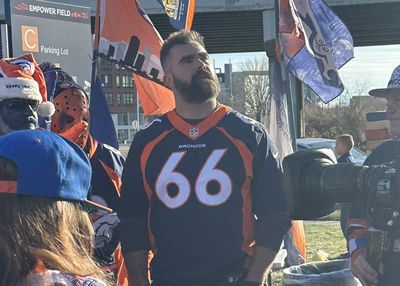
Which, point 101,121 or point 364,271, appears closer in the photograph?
point 364,271

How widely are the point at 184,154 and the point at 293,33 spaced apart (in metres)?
3.64

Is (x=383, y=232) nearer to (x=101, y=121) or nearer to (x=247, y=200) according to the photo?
(x=247, y=200)

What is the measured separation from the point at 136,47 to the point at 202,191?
2.69 metres

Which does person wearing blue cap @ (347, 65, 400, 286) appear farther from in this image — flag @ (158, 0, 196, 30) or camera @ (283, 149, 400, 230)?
flag @ (158, 0, 196, 30)

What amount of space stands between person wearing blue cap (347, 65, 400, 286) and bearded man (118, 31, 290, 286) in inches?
19.7

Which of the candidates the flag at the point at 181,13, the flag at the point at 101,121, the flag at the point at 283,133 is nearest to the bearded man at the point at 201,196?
the flag at the point at 101,121

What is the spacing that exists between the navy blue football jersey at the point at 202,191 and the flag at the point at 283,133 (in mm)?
3815

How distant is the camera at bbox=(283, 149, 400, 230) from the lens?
2.70m

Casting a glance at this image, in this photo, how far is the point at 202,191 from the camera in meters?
2.96

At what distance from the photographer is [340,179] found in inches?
108

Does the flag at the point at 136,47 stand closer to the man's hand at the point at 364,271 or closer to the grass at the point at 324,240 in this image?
the man's hand at the point at 364,271

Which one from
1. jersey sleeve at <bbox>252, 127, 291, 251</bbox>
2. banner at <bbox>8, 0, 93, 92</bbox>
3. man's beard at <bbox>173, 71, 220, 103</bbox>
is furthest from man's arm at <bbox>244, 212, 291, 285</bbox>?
banner at <bbox>8, 0, 93, 92</bbox>

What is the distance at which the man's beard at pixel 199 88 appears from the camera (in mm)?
3113

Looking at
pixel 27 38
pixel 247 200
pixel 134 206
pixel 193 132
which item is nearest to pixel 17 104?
pixel 134 206
